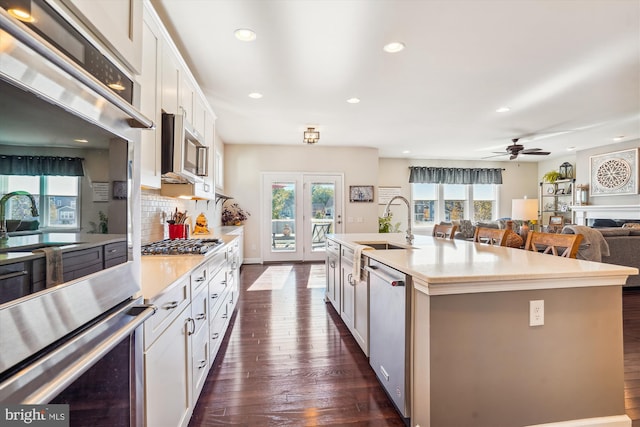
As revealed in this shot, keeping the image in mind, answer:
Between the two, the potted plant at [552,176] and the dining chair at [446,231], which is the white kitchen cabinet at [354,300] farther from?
the potted plant at [552,176]

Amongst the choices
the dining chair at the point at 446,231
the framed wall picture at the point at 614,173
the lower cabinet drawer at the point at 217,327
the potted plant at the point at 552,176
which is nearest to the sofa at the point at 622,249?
the dining chair at the point at 446,231

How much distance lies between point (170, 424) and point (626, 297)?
531 cm

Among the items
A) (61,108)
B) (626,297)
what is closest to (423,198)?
(626,297)

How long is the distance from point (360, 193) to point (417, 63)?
159 inches

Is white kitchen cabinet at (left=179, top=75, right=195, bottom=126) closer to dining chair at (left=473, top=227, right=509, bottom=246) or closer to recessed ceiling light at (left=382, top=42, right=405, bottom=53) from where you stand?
recessed ceiling light at (left=382, top=42, right=405, bottom=53)

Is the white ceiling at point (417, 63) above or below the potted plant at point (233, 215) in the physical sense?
above

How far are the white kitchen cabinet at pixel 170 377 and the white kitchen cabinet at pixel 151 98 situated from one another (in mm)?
912

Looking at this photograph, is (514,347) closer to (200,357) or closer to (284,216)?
(200,357)

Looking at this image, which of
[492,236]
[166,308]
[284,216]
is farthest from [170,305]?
[284,216]

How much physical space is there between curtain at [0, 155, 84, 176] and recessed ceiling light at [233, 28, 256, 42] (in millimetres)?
2153

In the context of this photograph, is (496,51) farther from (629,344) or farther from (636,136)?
(636,136)

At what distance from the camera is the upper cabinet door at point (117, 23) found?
2.41ft

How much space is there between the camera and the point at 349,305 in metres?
2.71

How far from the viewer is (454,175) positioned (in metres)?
8.47
